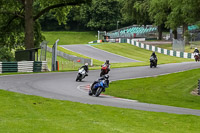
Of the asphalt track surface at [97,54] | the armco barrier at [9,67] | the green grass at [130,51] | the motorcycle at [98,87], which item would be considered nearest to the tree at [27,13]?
the armco barrier at [9,67]

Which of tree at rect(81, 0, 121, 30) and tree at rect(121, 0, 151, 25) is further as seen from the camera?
tree at rect(81, 0, 121, 30)

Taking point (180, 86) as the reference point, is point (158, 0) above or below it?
above

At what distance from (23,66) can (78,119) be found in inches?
801

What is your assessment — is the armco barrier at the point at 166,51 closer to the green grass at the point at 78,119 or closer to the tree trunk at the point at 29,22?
the tree trunk at the point at 29,22

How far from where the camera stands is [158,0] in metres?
68.2

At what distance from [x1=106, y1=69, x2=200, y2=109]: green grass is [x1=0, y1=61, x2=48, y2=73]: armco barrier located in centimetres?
843

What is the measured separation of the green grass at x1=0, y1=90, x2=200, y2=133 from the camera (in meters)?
9.52

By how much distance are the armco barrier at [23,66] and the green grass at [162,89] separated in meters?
8.43

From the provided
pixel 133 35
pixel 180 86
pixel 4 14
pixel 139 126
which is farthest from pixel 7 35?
pixel 133 35

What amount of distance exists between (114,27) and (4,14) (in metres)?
64.2

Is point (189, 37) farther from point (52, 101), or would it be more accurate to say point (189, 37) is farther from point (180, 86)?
point (52, 101)

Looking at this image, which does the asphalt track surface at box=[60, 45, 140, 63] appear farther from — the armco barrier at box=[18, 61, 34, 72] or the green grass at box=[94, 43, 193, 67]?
the armco barrier at box=[18, 61, 34, 72]

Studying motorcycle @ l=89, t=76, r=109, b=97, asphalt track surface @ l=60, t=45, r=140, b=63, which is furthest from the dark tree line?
motorcycle @ l=89, t=76, r=109, b=97

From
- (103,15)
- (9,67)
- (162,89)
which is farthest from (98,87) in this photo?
(103,15)
